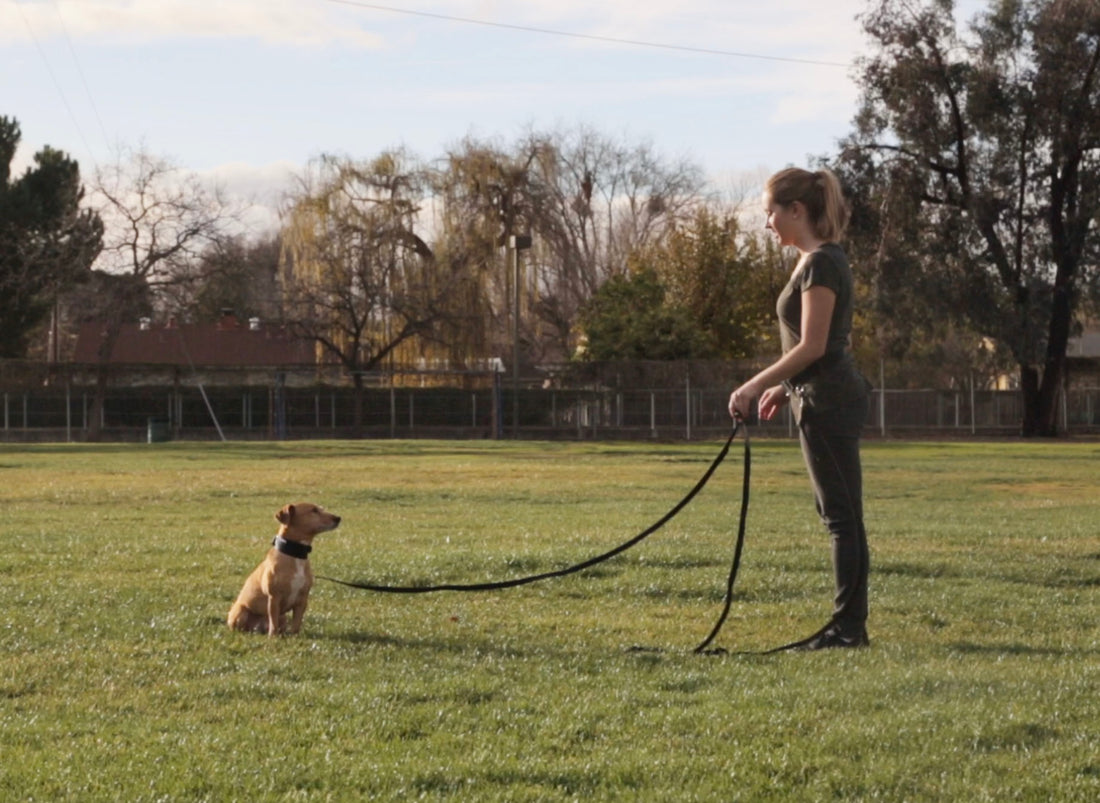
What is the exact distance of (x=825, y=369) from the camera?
721cm

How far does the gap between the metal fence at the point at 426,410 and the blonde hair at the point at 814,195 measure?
41.9m

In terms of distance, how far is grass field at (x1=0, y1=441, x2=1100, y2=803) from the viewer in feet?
15.7

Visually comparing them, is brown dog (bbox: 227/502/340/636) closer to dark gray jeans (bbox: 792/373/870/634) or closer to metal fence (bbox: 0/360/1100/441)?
dark gray jeans (bbox: 792/373/870/634)

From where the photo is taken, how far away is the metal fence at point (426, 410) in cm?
4938

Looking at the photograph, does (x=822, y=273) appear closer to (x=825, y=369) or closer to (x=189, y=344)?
(x=825, y=369)

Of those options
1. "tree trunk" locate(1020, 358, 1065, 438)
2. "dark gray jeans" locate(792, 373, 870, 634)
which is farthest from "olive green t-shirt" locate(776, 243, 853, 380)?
"tree trunk" locate(1020, 358, 1065, 438)

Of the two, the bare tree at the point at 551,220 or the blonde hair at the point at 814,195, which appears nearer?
the blonde hair at the point at 814,195

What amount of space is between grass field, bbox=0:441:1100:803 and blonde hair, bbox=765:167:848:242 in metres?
1.90

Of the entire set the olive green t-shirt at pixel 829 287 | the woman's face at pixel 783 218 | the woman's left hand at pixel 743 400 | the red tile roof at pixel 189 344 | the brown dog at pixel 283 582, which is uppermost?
the red tile roof at pixel 189 344

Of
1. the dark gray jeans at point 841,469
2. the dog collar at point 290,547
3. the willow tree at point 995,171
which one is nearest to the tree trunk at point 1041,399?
the willow tree at point 995,171

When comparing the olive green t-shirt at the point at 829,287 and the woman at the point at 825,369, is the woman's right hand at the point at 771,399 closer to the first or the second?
the woman at the point at 825,369

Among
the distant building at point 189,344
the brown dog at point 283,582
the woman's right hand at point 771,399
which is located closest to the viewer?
the woman's right hand at point 771,399

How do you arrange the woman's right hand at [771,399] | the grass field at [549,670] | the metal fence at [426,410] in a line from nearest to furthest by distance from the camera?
the grass field at [549,670], the woman's right hand at [771,399], the metal fence at [426,410]

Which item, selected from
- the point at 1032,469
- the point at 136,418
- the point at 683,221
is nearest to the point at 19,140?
the point at 136,418
